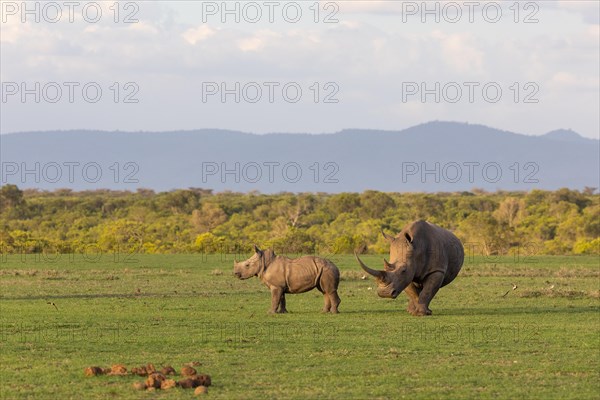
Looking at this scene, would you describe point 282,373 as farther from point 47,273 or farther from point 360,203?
point 360,203

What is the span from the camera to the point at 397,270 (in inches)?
916

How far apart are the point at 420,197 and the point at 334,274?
7069 centimetres

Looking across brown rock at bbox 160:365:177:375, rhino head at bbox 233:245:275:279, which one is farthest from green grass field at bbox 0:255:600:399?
rhino head at bbox 233:245:275:279

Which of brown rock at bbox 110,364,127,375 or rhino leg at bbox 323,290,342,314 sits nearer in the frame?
brown rock at bbox 110,364,127,375

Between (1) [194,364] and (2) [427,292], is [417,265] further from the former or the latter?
(1) [194,364]

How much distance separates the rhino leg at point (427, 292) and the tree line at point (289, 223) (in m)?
30.4

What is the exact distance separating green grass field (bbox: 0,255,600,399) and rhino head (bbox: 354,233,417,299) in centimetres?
72

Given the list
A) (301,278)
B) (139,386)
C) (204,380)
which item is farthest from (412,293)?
(139,386)

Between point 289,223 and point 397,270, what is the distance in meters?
61.5

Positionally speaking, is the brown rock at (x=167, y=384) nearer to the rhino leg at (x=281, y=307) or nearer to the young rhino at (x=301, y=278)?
the young rhino at (x=301, y=278)

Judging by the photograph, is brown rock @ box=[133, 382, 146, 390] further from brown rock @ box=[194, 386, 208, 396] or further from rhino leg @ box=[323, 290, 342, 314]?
rhino leg @ box=[323, 290, 342, 314]

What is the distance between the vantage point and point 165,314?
23.8m

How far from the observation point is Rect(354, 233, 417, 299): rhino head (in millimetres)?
22953

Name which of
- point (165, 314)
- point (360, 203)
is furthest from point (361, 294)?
point (360, 203)
